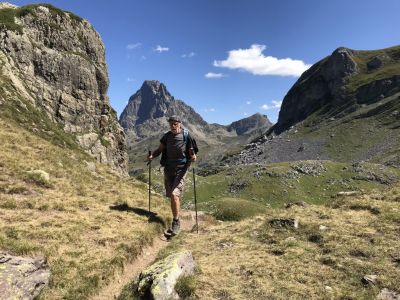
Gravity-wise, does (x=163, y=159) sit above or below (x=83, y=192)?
above

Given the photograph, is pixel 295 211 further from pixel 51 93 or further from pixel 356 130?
pixel 356 130

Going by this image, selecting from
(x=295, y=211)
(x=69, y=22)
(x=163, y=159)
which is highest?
(x=69, y=22)

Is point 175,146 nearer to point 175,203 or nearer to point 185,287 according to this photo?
point 175,203

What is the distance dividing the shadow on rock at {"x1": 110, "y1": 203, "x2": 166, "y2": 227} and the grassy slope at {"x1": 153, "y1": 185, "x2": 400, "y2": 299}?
1.90 metres

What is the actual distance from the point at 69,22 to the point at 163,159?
6492cm

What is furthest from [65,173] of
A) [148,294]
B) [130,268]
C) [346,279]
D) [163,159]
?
[346,279]

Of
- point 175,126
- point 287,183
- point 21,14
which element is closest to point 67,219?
point 175,126

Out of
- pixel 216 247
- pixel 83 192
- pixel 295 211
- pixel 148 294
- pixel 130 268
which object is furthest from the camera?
pixel 83 192

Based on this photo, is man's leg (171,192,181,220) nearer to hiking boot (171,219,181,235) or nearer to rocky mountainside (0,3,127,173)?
hiking boot (171,219,181,235)

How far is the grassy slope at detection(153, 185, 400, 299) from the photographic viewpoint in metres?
10.5

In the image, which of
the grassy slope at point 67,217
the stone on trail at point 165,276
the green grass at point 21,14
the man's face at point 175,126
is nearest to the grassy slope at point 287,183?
the green grass at point 21,14

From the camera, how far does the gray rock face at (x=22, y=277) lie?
905 centimetres

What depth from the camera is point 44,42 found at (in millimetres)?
66125

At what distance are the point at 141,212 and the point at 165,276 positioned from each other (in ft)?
32.4
